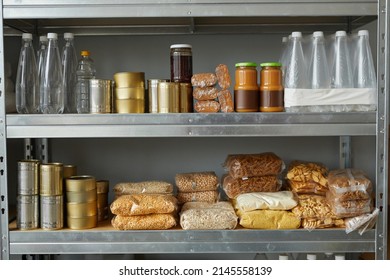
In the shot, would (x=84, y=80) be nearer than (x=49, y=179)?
No

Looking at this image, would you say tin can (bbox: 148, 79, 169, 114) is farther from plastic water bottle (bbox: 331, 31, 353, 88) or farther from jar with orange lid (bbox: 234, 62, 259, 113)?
plastic water bottle (bbox: 331, 31, 353, 88)

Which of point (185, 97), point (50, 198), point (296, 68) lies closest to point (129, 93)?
point (185, 97)

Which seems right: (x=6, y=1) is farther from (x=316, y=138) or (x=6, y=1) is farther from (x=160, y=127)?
(x=316, y=138)

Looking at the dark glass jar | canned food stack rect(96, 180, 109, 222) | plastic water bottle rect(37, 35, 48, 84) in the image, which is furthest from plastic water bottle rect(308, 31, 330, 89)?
plastic water bottle rect(37, 35, 48, 84)

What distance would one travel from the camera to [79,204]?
5.53 feet

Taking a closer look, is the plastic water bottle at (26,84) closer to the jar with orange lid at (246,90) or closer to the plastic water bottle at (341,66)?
the jar with orange lid at (246,90)

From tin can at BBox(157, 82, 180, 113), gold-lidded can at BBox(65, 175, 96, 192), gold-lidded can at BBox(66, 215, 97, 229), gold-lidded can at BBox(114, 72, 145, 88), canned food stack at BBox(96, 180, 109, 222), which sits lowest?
gold-lidded can at BBox(66, 215, 97, 229)

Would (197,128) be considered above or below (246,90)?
below

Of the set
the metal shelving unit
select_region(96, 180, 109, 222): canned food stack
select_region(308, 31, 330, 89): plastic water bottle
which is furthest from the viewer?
select_region(96, 180, 109, 222): canned food stack

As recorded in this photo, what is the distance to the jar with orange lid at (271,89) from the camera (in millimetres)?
1648

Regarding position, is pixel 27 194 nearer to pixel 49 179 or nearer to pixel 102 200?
pixel 49 179

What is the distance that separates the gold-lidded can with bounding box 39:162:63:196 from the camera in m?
1.67

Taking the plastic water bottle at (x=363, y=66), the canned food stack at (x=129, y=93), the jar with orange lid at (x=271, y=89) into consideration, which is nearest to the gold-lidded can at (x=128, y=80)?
the canned food stack at (x=129, y=93)

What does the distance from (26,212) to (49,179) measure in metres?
0.13
